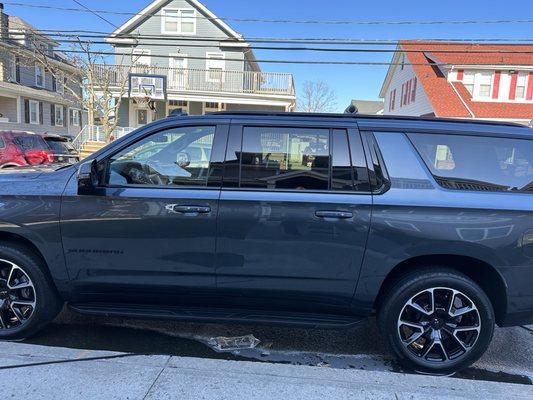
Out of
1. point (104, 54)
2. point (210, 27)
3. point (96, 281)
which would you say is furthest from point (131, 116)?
point (96, 281)

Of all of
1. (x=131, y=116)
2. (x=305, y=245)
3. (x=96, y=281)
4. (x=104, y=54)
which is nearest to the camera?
(x=305, y=245)

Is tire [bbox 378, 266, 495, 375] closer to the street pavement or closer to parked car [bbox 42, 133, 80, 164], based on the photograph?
the street pavement

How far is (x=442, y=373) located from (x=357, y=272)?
961 millimetres

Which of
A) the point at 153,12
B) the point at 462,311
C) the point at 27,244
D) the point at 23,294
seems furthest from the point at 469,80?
the point at 23,294

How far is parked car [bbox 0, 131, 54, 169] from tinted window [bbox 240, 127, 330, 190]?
12152 mm

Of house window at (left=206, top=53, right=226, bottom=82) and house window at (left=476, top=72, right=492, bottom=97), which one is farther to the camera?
house window at (left=206, top=53, right=226, bottom=82)

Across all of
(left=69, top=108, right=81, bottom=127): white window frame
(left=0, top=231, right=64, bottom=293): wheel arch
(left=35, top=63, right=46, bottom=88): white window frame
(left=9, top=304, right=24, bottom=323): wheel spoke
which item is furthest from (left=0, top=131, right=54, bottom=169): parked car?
(left=69, top=108, right=81, bottom=127): white window frame

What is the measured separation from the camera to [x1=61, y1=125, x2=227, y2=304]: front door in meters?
3.19

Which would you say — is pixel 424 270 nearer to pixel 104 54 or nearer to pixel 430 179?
pixel 430 179

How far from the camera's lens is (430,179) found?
10.3 feet

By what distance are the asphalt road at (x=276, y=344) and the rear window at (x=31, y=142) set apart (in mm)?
11556

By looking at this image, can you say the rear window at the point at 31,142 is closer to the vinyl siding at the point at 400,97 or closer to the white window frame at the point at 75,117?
the vinyl siding at the point at 400,97

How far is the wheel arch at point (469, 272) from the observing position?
3.14 meters

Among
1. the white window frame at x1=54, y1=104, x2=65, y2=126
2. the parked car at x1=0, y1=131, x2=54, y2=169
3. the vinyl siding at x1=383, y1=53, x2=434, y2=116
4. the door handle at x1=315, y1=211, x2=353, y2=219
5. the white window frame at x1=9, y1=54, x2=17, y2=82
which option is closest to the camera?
the door handle at x1=315, y1=211, x2=353, y2=219
